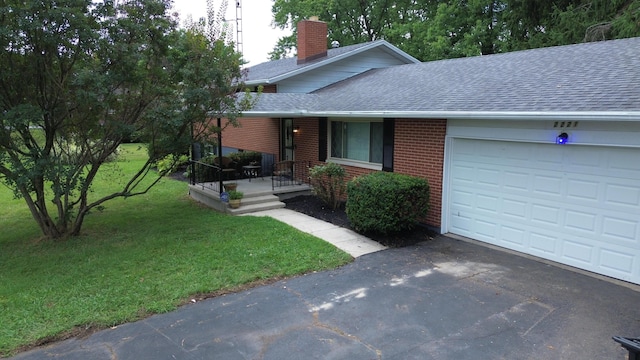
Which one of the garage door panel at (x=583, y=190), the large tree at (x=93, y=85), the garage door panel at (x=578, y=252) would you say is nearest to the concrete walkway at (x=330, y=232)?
the large tree at (x=93, y=85)

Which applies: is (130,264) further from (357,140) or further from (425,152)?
(357,140)

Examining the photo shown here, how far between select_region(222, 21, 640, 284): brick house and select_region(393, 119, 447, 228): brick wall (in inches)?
0.9

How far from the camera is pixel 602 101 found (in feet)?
20.6

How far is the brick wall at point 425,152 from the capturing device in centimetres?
889

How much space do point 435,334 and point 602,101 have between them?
14.3ft

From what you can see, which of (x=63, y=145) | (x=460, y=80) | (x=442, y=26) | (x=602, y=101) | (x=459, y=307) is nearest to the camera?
(x=459, y=307)

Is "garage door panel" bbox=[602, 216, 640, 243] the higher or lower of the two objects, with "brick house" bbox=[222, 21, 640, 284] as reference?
lower

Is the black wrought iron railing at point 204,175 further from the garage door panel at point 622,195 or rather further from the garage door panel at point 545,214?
the garage door panel at point 622,195

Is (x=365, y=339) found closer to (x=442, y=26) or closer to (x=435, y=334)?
(x=435, y=334)

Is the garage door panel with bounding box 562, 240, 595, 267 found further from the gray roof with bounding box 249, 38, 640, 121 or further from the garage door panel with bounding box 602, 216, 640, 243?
the gray roof with bounding box 249, 38, 640, 121

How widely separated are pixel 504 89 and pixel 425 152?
1.99m

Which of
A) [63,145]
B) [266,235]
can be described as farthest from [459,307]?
[63,145]

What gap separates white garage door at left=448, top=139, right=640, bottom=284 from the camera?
629 centimetres

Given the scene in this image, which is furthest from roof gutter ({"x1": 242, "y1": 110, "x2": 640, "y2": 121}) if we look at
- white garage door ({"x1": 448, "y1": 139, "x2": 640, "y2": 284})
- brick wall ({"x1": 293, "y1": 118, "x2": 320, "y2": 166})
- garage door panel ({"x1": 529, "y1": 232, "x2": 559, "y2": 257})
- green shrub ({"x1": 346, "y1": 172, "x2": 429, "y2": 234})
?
brick wall ({"x1": 293, "y1": 118, "x2": 320, "y2": 166})
